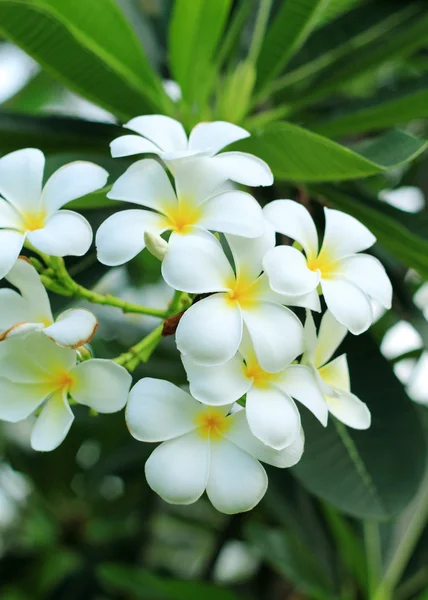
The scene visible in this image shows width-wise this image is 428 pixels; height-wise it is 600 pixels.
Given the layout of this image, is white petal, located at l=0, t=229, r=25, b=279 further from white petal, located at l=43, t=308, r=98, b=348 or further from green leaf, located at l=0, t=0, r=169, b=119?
green leaf, located at l=0, t=0, r=169, b=119

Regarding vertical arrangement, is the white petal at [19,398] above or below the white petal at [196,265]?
below

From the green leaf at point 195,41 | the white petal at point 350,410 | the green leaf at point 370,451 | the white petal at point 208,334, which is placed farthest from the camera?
the green leaf at point 195,41

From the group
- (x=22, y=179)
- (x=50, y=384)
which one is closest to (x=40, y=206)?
(x=22, y=179)

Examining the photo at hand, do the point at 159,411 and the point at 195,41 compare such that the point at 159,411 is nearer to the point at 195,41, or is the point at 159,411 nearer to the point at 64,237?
the point at 64,237

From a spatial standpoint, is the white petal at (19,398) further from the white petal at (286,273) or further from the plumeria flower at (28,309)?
the white petal at (286,273)

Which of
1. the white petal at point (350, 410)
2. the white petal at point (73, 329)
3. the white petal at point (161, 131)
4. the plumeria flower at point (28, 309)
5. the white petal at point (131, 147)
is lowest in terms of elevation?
the white petal at point (350, 410)

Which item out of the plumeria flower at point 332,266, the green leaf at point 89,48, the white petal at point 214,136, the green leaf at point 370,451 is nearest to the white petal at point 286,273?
the plumeria flower at point 332,266

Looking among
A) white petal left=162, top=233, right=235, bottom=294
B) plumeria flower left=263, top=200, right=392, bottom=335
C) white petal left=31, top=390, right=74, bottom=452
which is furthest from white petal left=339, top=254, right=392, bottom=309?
white petal left=31, top=390, right=74, bottom=452
